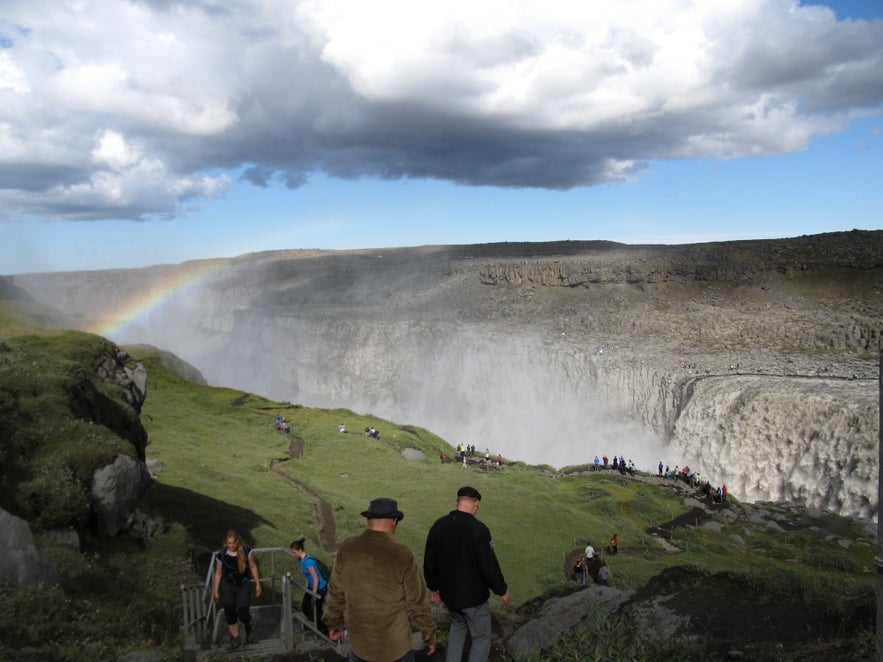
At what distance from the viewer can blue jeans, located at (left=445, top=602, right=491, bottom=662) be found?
8195mm

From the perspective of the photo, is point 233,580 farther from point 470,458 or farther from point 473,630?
point 470,458

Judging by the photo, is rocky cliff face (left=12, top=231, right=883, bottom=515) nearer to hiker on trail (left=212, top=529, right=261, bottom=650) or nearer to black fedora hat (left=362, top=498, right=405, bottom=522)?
hiker on trail (left=212, top=529, right=261, bottom=650)

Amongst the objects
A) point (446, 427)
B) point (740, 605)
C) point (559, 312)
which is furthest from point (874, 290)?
point (740, 605)

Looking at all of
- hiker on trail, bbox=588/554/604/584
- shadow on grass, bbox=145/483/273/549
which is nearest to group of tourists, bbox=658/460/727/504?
hiker on trail, bbox=588/554/604/584

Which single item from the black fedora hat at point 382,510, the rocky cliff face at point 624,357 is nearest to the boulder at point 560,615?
the black fedora hat at point 382,510

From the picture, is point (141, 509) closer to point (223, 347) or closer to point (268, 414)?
point (268, 414)

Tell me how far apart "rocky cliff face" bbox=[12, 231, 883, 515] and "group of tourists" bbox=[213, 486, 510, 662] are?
3905cm

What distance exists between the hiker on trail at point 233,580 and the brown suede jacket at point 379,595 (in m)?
4.86

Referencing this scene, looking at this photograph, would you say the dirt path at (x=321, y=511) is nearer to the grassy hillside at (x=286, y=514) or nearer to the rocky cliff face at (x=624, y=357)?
the grassy hillside at (x=286, y=514)

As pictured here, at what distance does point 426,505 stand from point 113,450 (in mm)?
18965

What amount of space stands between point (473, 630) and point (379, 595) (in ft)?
6.25

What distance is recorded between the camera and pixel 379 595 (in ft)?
22.5

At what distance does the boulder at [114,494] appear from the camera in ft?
48.1

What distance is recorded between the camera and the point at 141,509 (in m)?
17.8
